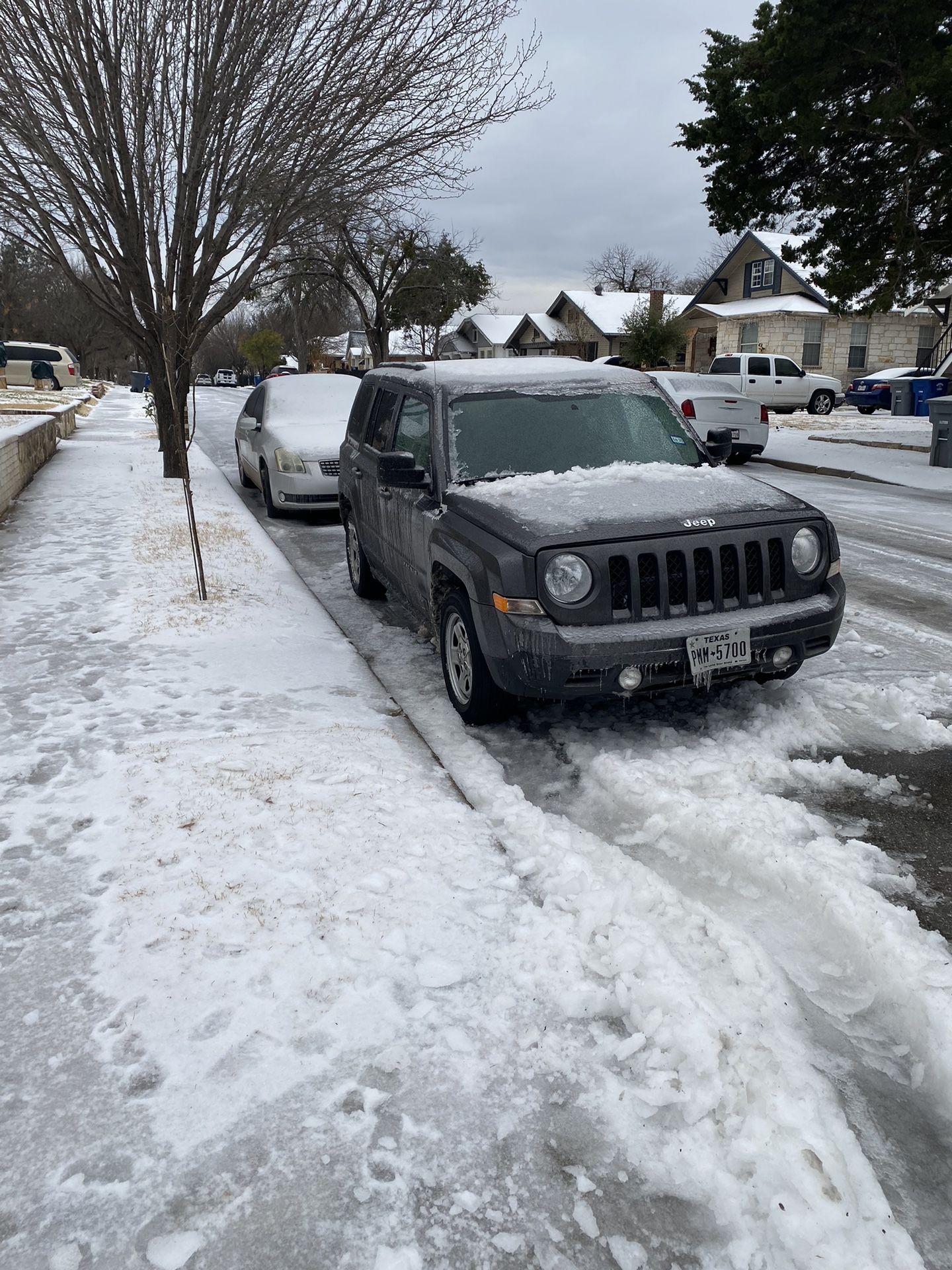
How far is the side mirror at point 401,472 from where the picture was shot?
5105 mm

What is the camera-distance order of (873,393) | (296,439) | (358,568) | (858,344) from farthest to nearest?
(858,344) → (873,393) → (296,439) → (358,568)

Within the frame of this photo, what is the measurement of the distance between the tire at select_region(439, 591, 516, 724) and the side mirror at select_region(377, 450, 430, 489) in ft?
2.48

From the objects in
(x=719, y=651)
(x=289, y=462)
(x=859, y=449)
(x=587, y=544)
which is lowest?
(x=859, y=449)

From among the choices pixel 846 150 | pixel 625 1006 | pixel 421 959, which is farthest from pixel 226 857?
pixel 846 150

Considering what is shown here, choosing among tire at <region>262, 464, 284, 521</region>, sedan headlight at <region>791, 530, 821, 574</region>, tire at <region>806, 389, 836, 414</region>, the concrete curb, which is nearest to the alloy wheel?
sedan headlight at <region>791, 530, 821, 574</region>

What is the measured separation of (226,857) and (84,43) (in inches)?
432

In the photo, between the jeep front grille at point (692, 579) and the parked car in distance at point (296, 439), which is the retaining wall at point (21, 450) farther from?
the jeep front grille at point (692, 579)

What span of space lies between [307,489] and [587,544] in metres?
7.28

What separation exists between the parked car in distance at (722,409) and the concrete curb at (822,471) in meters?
0.61

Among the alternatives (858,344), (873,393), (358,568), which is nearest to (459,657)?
(358,568)

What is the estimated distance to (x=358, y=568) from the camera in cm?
744

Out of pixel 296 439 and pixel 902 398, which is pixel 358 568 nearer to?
pixel 296 439

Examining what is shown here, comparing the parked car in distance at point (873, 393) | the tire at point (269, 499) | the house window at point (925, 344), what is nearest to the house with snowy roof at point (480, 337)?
the house window at point (925, 344)

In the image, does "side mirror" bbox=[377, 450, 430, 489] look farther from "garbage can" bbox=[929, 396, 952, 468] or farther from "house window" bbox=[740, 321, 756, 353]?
"house window" bbox=[740, 321, 756, 353]
